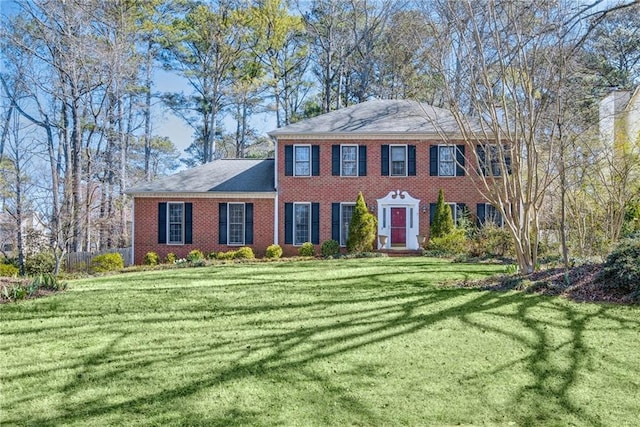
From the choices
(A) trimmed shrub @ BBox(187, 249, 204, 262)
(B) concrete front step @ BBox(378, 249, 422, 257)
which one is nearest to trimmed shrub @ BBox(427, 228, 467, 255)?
(B) concrete front step @ BBox(378, 249, 422, 257)

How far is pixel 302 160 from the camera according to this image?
19.2m

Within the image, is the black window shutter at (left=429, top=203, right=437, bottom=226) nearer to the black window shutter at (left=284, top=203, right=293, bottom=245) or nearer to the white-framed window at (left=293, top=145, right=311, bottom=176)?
the white-framed window at (left=293, top=145, right=311, bottom=176)

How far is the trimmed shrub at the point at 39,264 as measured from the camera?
53.8 feet

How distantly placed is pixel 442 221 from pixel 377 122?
4895 mm

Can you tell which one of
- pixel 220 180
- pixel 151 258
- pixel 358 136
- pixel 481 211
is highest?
pixel 358 136

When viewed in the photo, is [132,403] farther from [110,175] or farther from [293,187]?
[110,175]

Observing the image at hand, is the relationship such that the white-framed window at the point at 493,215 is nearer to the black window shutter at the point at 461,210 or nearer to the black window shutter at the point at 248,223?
the black window shutter at the point at 461,210

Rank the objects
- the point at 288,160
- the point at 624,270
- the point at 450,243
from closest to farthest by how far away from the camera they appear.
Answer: the point at 624,270
the point at 450,243
the point at 288,160

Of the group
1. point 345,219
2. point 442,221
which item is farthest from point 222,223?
point 442,221

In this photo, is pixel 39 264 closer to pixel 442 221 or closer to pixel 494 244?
pixel 442 221

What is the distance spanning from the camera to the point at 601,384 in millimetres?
4523

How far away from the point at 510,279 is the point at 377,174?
10.7 metres

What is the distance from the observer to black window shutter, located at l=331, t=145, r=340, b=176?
754 inches

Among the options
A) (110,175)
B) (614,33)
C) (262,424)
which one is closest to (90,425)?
(262,424)
